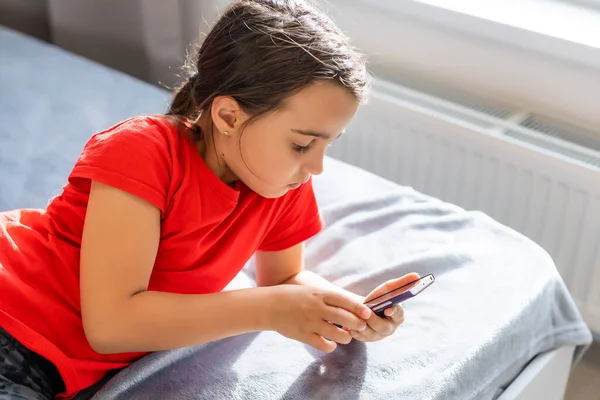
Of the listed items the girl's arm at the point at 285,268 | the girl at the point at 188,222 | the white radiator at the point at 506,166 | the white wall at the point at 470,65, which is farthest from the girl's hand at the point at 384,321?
the white wall at the point at 470,65

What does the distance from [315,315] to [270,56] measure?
32cm

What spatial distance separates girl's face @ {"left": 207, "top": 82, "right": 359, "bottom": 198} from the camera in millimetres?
938

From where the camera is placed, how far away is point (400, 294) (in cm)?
94

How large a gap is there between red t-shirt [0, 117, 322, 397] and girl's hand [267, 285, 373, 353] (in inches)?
5.6

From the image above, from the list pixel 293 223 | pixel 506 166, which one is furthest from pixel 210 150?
pixel 506 166

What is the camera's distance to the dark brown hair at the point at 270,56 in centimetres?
94

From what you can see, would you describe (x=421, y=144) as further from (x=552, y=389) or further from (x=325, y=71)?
(x=325, y=71)

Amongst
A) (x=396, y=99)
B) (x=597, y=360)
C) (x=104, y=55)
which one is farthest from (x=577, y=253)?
(x=104, y=55)

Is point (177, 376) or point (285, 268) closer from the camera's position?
point (177, 376)

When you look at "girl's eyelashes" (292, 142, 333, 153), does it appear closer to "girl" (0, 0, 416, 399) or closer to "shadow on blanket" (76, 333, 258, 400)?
"girl" (0, 0, 416, 399)

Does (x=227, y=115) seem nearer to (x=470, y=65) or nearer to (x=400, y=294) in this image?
(x=400, y=294)

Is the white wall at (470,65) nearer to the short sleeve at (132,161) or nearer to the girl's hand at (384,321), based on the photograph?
the girl's hand at (384,321)

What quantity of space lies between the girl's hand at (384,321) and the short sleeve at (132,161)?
0.30 m

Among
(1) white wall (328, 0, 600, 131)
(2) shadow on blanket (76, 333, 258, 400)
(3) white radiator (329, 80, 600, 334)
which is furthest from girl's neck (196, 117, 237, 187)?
(1) white wall (328, 0, 600, 131)
